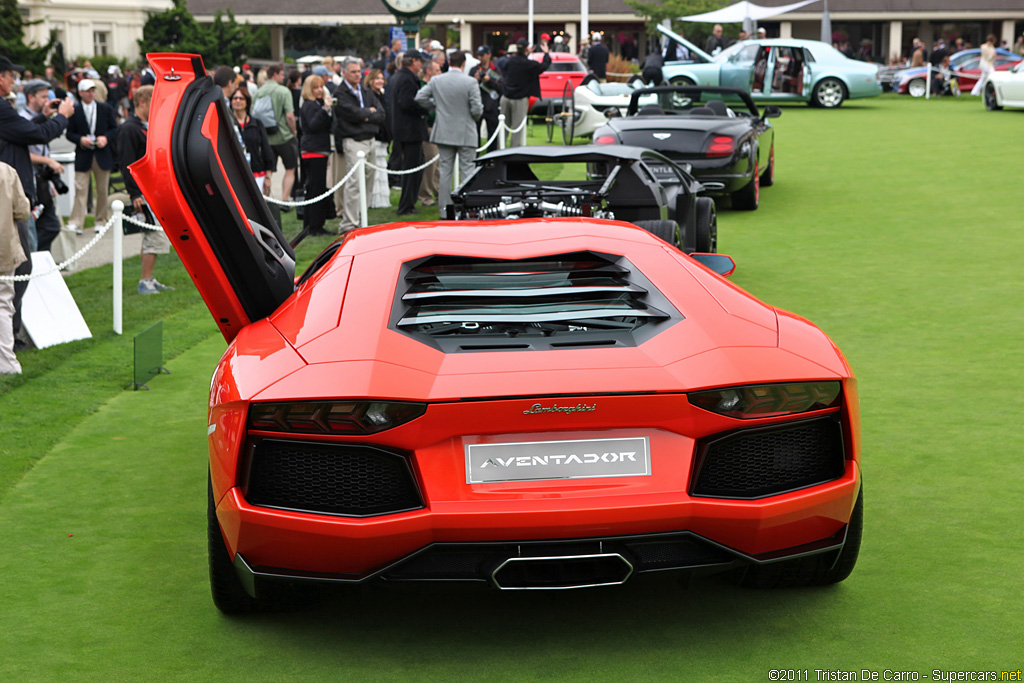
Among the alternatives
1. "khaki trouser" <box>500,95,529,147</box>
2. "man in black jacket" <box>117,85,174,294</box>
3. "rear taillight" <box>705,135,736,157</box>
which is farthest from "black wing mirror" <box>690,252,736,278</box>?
"khaki trouser" <box>500,95,529,147</box>

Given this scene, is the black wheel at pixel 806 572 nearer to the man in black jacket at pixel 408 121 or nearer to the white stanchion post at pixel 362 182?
the white stanchion post at pixel 362 182

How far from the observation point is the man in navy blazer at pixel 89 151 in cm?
1380

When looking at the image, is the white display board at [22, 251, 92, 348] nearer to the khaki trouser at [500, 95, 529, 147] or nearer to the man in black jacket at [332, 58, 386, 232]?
the man in black jacket at [332, 58, 386, 232]

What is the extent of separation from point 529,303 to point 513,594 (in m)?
1.04

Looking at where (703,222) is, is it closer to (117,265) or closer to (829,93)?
(117,265)

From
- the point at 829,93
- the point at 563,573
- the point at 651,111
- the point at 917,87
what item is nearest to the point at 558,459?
the point at 563,573

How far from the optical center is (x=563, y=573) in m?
3.33

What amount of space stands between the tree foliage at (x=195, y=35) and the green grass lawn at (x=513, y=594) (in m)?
48.2

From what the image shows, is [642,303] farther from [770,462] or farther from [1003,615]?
[1003,615]

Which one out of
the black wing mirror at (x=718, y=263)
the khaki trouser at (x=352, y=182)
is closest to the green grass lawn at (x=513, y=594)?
the black wing mirror at (x=718, y=263)

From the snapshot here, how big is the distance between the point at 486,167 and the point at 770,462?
250 inches

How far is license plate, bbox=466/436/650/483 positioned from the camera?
10.7ft

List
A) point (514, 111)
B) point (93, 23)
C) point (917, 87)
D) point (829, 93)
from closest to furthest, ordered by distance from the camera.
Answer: point (514, 111)
point (829, 93)
point (917, 87)
point (93, 23)

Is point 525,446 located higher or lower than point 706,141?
lower
